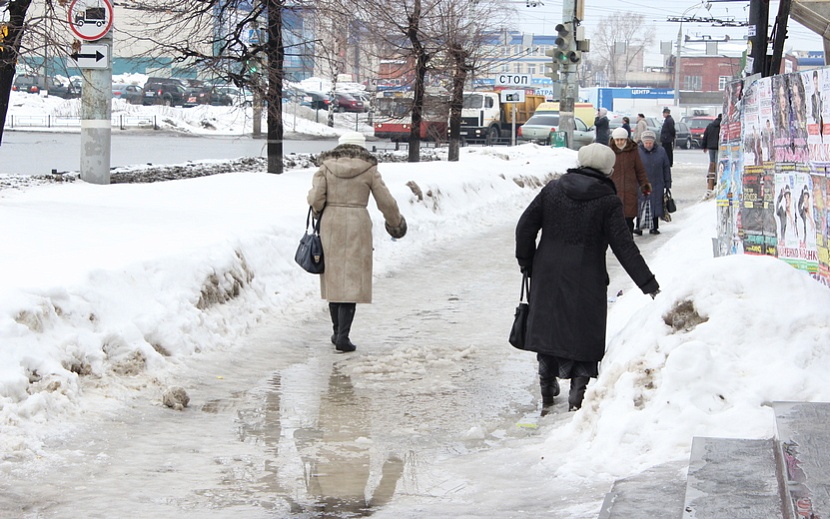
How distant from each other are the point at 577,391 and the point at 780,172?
2.52m

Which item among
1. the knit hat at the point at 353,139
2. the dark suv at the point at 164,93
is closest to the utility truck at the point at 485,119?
the dark suv at the point at 164,93

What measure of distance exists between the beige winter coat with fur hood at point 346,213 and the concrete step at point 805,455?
4174 mm

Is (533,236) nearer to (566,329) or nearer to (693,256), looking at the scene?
(566,329)

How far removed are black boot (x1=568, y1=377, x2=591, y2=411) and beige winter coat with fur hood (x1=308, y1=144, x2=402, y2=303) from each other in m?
2.37

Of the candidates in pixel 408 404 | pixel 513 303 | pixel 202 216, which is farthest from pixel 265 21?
pixel 408 404

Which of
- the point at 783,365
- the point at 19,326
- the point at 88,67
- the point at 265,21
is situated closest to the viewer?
the point at 783,365

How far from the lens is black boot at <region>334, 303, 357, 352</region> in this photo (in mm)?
8633

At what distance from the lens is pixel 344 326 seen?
28.4 feet

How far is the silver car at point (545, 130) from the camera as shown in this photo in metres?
41.6

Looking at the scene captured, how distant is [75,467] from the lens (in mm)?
5398

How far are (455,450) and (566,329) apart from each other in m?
1.04

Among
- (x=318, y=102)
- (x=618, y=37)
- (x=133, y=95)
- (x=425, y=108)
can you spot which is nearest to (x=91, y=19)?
(x=425, y=108)

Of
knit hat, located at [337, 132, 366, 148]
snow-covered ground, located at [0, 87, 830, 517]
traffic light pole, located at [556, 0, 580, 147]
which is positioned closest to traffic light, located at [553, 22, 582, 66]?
traffic light pole, located at [556, 0, 580, 147]

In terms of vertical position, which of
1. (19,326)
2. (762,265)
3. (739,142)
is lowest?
(19,326)
